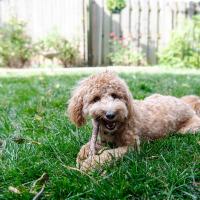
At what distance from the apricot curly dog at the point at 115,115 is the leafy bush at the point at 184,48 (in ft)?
35.0

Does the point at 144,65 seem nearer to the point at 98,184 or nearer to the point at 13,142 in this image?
the point at 13,142

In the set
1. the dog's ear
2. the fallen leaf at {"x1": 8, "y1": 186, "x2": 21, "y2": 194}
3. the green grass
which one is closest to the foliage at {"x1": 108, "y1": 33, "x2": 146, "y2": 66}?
the green grass

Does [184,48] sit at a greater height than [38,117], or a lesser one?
greater

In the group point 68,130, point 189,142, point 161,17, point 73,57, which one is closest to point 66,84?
point 68,130

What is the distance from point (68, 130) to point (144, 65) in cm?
1120

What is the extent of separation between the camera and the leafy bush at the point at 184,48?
15.2 m

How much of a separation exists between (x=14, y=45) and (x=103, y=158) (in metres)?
11.7

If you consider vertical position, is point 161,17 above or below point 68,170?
above

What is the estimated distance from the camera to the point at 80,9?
15.4 m

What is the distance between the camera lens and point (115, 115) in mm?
3633

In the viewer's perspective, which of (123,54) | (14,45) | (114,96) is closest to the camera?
(114,96)

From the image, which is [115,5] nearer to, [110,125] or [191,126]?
[191,126]

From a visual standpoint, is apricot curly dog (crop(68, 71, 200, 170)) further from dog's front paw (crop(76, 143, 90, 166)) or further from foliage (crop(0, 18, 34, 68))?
foliage (crop(0, 18, 34, 68))

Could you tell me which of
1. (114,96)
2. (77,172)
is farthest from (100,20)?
(77,172)
